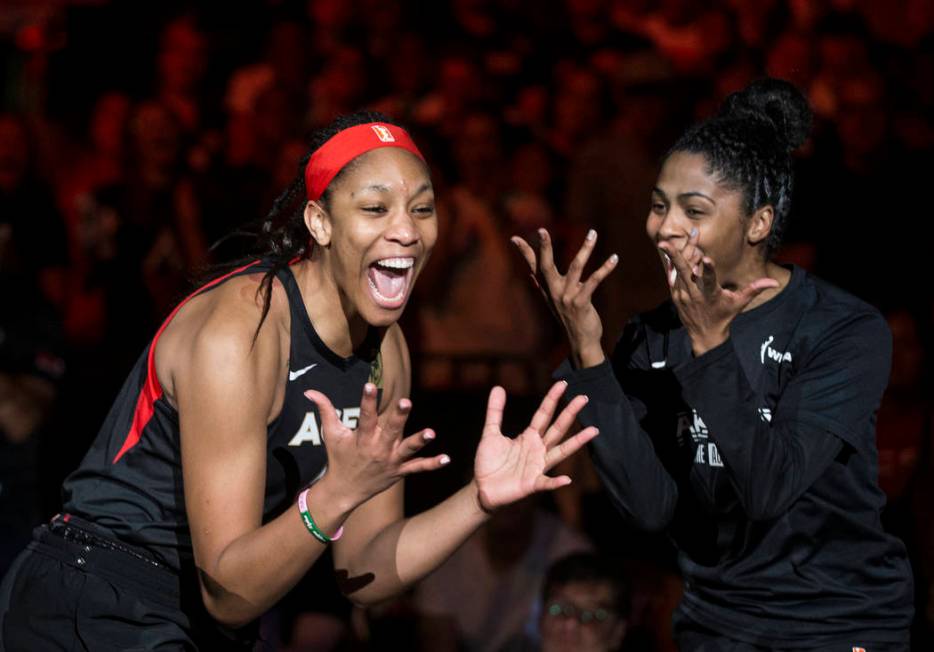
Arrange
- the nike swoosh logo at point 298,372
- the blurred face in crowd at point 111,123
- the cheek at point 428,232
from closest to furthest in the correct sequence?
the nike swoosh logo at point 298,372, the cheek at point 428,232, the blurred face in crowd at point 111,123

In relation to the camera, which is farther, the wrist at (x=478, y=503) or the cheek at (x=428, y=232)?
the cheek at (x=428, y=232)

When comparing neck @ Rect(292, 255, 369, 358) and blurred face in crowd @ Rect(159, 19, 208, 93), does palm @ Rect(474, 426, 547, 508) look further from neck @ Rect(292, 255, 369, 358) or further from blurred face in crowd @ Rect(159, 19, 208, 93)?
blurred face in crowd @ Rect(159, 19, 208, 93)

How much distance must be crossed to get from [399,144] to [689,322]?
85cm

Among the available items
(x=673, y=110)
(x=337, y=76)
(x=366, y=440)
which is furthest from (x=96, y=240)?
(x=366, y=440)

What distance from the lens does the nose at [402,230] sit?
117 inches

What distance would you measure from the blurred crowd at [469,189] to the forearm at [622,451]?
4.38 ft

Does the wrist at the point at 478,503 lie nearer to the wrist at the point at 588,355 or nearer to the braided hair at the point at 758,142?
the wrist at the point at 588,355

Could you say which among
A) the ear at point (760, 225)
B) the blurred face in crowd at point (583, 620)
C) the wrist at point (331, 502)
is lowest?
the blurred face in crowd at point (583, 620)

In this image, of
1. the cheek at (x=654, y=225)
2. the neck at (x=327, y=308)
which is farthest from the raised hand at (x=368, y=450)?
the cheek at (x=654, y=225)

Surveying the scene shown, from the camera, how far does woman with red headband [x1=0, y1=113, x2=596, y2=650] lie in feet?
8.74

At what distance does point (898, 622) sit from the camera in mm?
2928

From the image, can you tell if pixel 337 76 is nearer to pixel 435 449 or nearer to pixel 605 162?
pixel 605 162

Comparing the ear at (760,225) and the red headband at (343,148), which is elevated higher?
the red headband at (343,148)

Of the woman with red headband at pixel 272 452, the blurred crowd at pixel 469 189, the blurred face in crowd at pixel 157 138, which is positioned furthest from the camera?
the blurred face in crowd at pixel 157 138
